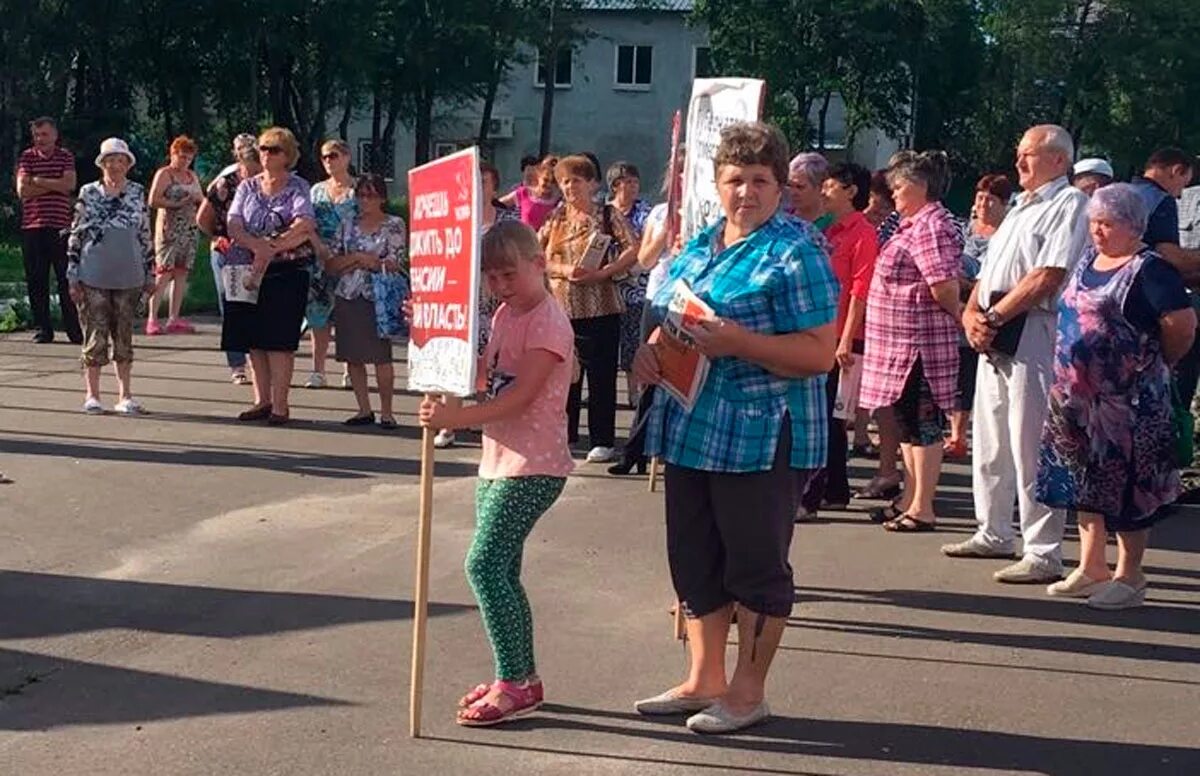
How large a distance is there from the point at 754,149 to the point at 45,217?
40.6ft

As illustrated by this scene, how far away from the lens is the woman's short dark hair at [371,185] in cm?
1185

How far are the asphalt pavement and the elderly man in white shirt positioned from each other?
37 cm

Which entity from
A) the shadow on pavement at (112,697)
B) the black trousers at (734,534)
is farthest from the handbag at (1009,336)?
the shadow on pavement at (112,697)

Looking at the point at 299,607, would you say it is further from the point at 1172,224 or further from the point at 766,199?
the point at 1172,224

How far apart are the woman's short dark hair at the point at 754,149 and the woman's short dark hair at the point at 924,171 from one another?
3.23 metres

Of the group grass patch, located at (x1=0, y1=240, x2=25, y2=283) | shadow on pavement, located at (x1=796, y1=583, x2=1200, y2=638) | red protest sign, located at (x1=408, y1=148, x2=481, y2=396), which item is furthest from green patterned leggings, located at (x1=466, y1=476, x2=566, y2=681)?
grass patch, located at (x1=0, y1=240, x2=25, y2=283)

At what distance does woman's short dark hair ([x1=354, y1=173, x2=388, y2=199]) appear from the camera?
11.9 m

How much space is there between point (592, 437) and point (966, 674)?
16.0 feet

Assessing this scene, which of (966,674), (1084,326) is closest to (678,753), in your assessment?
(966,674)

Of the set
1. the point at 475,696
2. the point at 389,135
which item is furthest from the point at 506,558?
the point at 389,135

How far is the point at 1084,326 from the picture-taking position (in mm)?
7340

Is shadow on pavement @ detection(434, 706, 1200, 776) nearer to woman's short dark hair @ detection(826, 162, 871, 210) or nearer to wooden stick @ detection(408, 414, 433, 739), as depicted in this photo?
wooden stick @ detection(408, 414, 433, 739)

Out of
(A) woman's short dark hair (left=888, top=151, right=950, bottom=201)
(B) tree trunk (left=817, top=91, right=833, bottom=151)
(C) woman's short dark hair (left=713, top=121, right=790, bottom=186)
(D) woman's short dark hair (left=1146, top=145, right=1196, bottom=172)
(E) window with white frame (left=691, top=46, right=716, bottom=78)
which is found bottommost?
(C) woman's short dark hair (left=713, top=121, right=790, bottom=186)

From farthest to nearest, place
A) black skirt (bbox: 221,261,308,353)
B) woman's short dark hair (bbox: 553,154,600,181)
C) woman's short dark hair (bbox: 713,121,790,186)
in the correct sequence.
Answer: black skirt (bbox: 221,261,308,353) < woman's short dark hair (bbox: 553,154,600,181) < woman's short dark hair (bbox: 713,121,790,186)
